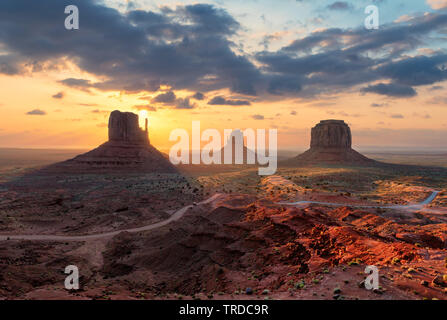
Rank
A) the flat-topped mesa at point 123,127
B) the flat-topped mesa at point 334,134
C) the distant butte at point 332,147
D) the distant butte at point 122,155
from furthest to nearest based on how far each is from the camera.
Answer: the flat-topped mesa at point 334,134 → the distant butte at point 332,147 → the flat-topped mesa at point 123,127 → the distant butte at point 122,155

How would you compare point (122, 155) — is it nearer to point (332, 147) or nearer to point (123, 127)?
point (123, 127)

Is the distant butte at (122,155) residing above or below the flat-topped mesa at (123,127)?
below

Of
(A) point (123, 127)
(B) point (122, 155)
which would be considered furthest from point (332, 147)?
(A) point (123, 127)

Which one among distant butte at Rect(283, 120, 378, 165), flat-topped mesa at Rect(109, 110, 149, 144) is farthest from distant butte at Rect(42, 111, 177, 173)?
distant butte at Rect(283, 120, 378, 165)

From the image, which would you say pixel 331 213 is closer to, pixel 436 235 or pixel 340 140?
pixel 436 235

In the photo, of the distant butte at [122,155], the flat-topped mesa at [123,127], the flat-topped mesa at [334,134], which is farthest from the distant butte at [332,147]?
the flat-topped mesa at [123,127]

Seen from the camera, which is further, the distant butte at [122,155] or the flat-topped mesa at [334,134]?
the flat-topped mesa at [334,134]

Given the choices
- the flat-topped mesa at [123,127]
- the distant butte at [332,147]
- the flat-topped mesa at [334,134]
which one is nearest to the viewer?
the flat-topped mesa at [123,127]

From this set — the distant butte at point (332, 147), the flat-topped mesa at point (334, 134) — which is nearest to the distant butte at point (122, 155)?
the distant butte at point (332, 147)

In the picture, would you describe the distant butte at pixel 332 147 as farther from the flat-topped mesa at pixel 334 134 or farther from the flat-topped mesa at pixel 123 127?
the flat-topped mesa at pixel 123 127
